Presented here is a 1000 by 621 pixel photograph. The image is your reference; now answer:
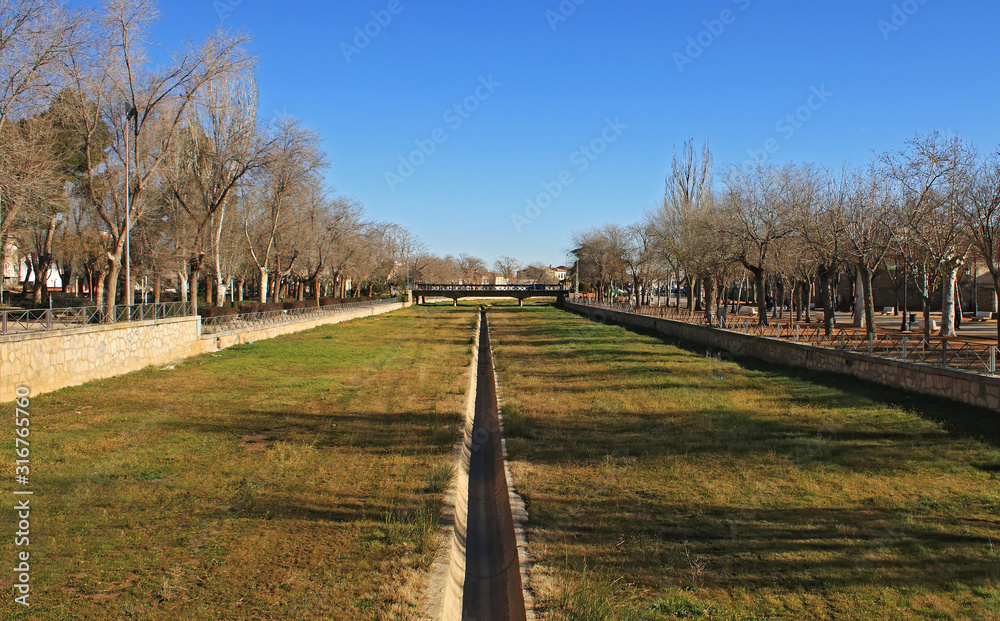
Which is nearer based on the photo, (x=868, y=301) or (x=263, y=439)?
(x=263, y=439)

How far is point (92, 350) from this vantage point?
17594 millimetres

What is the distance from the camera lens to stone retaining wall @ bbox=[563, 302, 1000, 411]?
42.9ft

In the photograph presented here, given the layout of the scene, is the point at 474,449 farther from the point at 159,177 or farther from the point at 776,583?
the point at 159,177

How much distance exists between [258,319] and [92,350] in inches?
686

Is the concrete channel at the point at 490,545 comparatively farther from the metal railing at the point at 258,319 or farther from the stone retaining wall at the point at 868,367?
the metal railing at the point at 258,319

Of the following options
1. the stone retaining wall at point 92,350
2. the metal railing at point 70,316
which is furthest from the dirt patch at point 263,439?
the metal railing at point 70,316

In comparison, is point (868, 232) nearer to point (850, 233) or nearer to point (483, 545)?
point (850, 233)

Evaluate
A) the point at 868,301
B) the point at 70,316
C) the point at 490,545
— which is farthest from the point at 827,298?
the point at 70,316

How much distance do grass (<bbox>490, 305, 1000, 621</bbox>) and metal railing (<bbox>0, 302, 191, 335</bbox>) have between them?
1168 cm

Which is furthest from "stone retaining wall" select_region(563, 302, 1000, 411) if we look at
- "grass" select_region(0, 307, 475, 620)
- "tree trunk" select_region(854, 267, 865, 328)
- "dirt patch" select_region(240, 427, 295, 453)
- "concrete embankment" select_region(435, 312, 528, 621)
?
"dirt patch" select_region(240, 427, 295, 453)

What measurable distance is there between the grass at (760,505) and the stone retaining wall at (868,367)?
45cm

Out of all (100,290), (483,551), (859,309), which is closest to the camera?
(483,551)

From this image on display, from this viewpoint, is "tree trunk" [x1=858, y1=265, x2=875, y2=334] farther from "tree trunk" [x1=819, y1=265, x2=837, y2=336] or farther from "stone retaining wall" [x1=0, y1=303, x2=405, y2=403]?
"stone retaining wall" [x1=0, y1=303, x2=405, y2=403]

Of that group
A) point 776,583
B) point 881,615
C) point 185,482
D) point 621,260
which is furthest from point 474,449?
point 621,260
